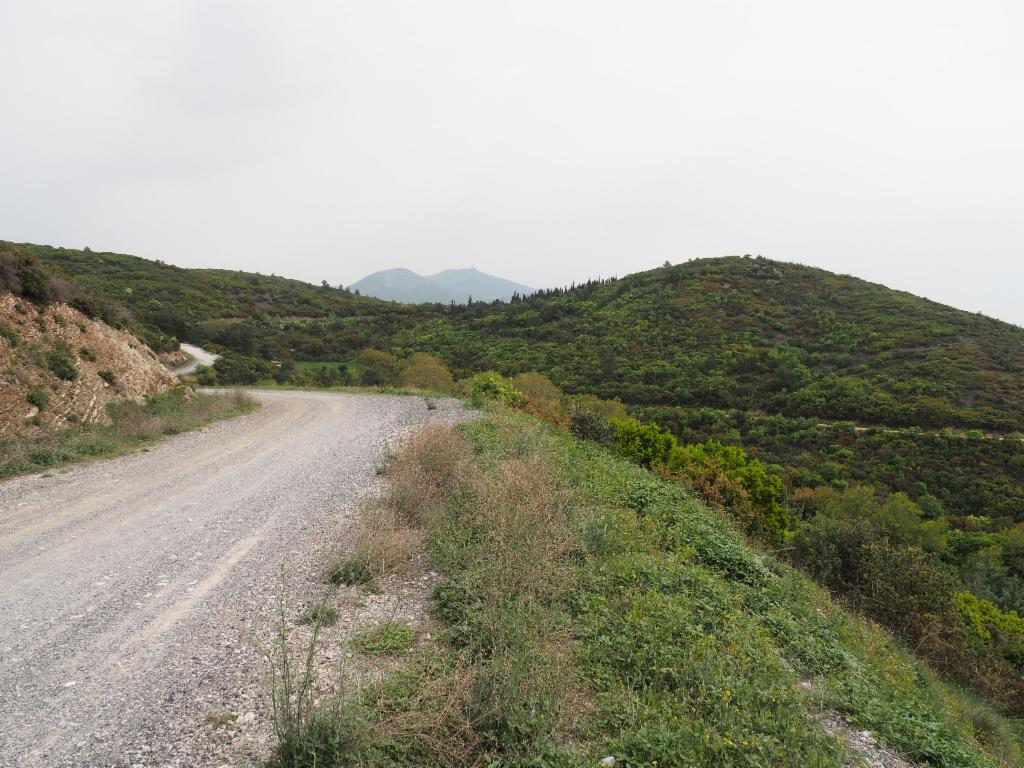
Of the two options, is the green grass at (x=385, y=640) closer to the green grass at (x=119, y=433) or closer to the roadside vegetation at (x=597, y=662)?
the roadside vegetation at (x=597, y=662)

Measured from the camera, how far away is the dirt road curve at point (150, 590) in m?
3.10

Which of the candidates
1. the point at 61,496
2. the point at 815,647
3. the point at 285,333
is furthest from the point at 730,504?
the point at 285,333

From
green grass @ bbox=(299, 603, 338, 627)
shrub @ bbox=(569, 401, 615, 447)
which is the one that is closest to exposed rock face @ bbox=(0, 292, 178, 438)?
green grass @ bbox=(299, 603, 338, 627)

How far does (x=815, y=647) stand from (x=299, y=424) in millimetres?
14001

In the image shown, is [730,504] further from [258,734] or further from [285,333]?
[285,333]

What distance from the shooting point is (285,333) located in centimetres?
5372

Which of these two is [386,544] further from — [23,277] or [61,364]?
[23,277]

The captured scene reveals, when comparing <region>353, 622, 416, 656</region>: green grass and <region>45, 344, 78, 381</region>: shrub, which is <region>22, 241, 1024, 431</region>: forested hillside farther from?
<region>353, 622, 416, 656</region>: green grass

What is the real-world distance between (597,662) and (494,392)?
1603 cm

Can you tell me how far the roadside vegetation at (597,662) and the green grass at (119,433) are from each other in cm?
726

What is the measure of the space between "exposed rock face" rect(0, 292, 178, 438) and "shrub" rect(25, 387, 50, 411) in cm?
2

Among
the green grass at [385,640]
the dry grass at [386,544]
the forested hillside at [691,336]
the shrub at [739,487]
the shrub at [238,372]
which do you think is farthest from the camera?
the forested hillside at [691,336]

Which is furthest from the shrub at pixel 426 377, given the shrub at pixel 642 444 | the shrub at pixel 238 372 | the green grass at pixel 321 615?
the green grass at pixel 321 615

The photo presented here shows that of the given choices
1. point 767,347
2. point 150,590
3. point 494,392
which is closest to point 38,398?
point 150,590
